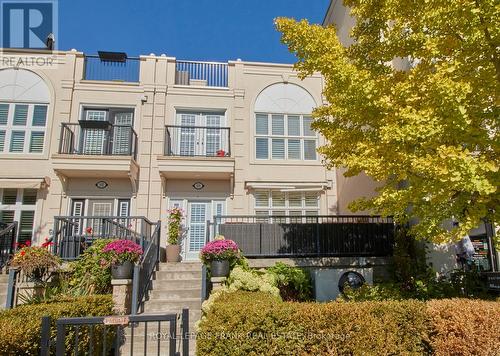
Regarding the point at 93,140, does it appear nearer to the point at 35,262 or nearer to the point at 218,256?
the point at 35,262

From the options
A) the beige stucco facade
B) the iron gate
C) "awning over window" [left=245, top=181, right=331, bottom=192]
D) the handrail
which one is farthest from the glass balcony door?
the iron gate

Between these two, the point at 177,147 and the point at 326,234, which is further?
the point at 177,147

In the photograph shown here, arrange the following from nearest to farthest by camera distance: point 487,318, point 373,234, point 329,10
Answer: point 487,318 → point 373,234 → point 329,10

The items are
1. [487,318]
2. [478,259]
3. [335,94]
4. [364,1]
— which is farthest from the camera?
[478,259]

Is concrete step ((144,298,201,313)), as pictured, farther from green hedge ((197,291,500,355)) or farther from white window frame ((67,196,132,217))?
white window frame ((67,196,132,217))

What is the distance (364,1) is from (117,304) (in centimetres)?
785

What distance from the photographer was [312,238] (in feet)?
32.6

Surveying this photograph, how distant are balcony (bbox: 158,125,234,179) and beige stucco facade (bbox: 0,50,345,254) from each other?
39 millimetres

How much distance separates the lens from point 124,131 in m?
12.0

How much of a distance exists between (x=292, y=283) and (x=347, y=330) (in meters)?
4.55

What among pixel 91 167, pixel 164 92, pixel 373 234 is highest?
pixel 164 92

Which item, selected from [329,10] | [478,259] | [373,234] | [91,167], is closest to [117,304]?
[91,167]

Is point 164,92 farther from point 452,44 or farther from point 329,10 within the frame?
point 452,44

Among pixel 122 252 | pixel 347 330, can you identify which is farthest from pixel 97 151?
pixel 347 330
